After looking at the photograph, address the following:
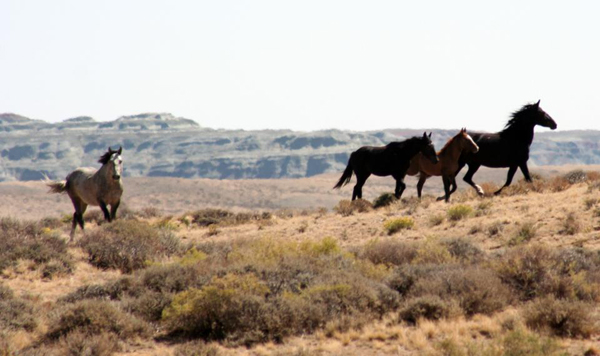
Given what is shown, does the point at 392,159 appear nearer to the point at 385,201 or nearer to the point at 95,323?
the point at 385,201

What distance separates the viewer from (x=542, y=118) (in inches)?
837

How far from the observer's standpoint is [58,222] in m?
28.4

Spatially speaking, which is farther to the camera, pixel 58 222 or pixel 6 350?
pixel 58 222

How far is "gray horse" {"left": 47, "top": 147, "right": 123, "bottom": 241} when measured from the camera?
61.1 ft

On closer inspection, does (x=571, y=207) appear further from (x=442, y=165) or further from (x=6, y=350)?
(x=6, y=350)

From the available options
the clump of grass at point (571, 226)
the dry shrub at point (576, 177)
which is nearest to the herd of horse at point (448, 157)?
the dry shrub at point (576, 177)

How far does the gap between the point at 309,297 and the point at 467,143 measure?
12.0 metres

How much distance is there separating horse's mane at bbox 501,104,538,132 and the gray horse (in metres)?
11.6

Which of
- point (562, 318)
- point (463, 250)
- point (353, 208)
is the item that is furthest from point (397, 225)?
point (562, 318)

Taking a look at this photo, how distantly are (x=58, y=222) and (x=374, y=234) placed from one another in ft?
49.5

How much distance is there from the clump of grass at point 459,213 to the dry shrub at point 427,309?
8374 millimetres

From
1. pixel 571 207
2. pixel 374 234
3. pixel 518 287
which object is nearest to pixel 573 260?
pixel 518 287

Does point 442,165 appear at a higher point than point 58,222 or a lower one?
higher

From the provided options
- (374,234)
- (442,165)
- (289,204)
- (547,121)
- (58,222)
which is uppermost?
(547,121)
